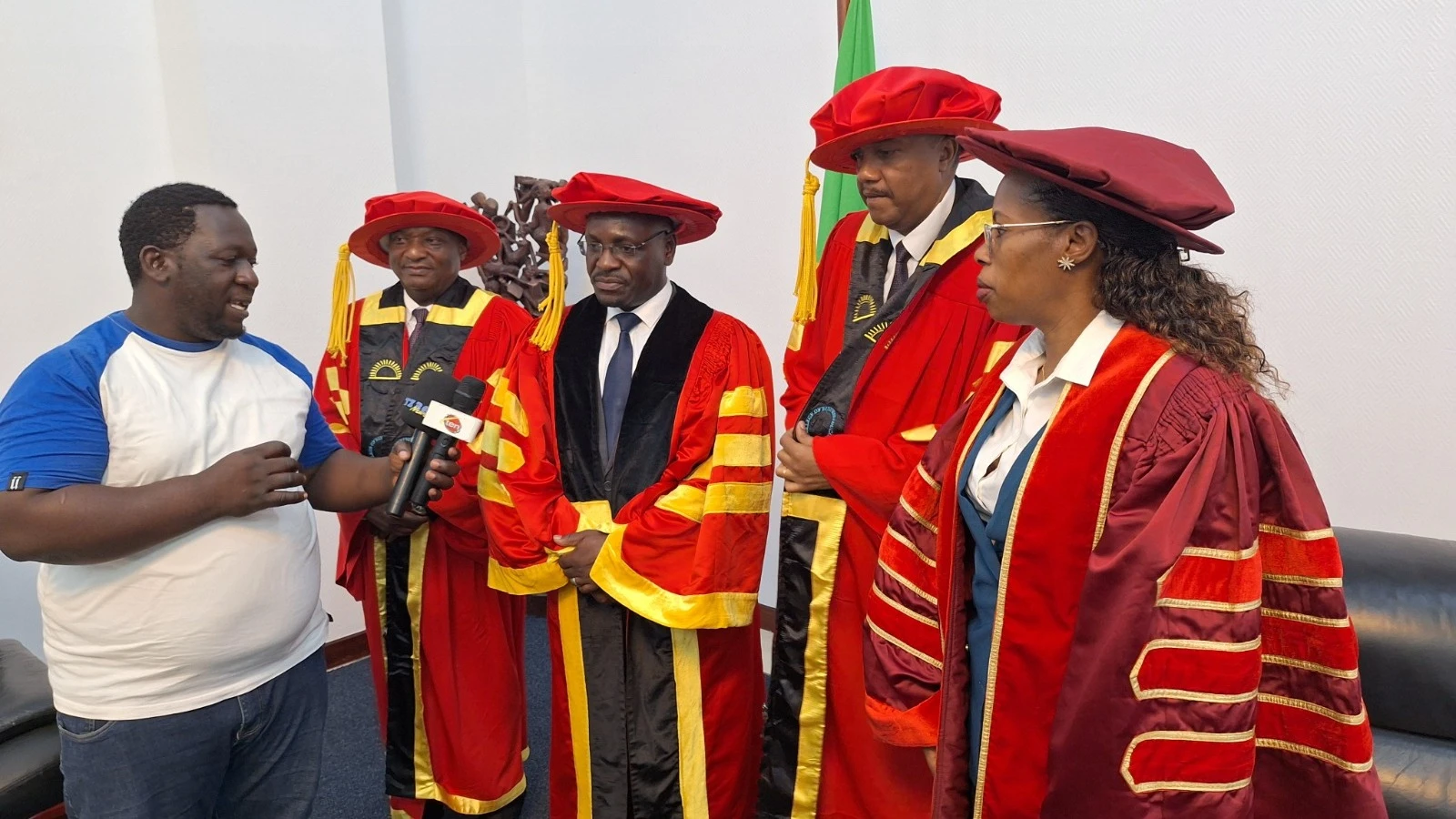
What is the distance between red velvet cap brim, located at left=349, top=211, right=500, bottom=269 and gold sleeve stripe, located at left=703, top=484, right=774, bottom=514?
1.31 metres

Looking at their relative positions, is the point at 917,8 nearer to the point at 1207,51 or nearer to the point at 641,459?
the point at 1207,51

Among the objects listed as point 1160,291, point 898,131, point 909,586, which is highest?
point 898,131

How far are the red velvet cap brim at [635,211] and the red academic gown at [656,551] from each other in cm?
27

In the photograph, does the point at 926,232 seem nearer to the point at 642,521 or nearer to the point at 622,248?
the point at 622,248

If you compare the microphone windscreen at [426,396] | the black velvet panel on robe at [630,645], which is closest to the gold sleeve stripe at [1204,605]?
the black velvet panel on robe at [630,645]

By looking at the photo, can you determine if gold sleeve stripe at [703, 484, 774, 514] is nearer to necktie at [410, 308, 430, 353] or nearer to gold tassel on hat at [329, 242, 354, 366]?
necktie at [410, 308, 430, 353]

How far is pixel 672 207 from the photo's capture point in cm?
238

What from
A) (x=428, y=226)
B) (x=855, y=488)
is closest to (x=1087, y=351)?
(x=855, y=488)

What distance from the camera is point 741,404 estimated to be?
7.70 feet

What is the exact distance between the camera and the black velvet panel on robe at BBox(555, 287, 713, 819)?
2.34m

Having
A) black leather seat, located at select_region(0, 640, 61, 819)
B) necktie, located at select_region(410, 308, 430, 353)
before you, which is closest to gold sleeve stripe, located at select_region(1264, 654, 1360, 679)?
necktie, located at select_region(410, 308, 430, 353)

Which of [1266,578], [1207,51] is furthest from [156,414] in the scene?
[1207,51]

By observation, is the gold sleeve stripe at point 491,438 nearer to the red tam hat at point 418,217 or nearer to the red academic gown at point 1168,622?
the red tam hat at point 418,217

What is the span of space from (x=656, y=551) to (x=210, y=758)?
1.00 meters
